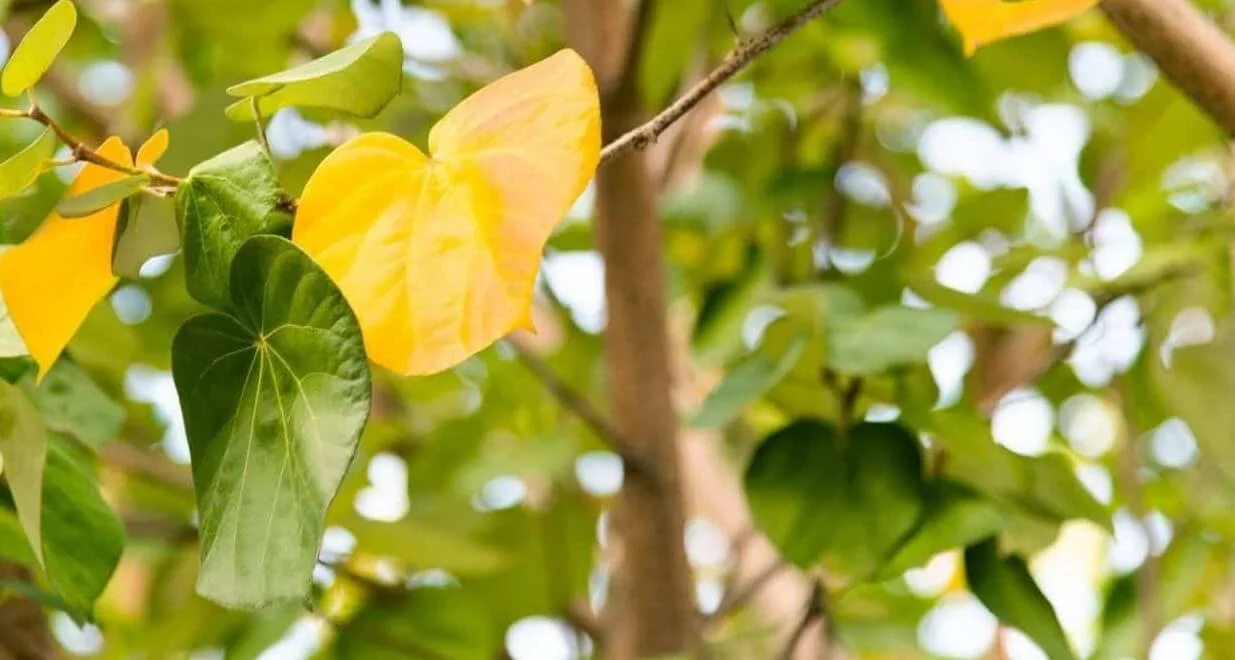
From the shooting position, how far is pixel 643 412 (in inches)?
23.4

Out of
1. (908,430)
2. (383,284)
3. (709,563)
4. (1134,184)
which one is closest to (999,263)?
(908,430)

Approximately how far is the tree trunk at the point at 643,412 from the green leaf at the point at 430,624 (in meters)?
0.07

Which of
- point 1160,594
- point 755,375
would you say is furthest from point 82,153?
point 1160,594

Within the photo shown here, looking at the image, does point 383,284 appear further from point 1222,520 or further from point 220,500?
point 1222,520

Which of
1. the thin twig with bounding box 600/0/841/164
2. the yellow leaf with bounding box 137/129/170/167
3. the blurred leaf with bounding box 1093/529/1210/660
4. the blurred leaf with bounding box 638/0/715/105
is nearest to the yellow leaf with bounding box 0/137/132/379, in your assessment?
the yellow leaf with bounding box 137/129/170/167

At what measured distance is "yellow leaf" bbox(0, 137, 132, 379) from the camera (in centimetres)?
27

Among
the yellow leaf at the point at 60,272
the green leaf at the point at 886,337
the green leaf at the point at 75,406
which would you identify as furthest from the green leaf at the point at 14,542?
the green leaf at the point at 886,337

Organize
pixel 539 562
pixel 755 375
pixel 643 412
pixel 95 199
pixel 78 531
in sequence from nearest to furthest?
pixel 95 199
pixel 78 531
pixel 755 375
pixel 643 412
pixel 539 562

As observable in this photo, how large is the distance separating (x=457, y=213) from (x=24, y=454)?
122 millimetres

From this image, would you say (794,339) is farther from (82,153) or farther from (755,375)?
(82,153)

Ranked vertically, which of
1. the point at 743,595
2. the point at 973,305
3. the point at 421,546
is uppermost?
the point at 973,305

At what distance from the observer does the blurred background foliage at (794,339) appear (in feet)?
1.54

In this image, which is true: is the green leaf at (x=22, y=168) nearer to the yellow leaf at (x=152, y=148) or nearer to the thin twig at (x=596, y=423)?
the yellow leaf at (x=152, y=148)

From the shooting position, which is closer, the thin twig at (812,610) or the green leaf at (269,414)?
the green leaf at (269,414)
